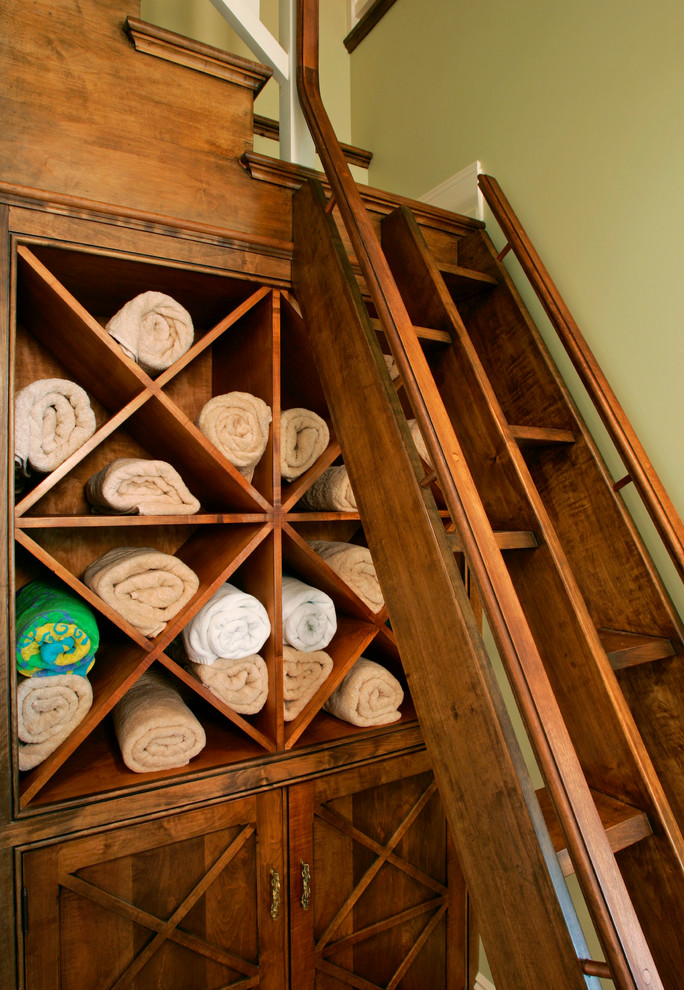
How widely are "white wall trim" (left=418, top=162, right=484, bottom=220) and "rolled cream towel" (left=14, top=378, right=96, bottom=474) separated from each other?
1.25 m

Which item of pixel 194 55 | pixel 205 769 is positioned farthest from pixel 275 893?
pixel 194 55

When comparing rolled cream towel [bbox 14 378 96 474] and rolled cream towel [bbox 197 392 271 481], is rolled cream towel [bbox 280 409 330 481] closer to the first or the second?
rolled cream towel [bbox 197 392 271 481]

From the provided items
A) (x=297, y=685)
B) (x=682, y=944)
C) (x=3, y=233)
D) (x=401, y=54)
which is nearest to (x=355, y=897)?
(x=297, y=685)

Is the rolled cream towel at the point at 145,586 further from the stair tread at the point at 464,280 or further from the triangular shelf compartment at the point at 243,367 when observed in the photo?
the stair tread at the point at 464,280

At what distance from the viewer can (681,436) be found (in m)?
1.28

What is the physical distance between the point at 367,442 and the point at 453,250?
87 cm

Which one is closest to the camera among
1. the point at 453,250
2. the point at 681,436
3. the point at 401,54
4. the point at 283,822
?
the point at 681,436

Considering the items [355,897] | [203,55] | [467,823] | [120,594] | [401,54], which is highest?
[401,54]

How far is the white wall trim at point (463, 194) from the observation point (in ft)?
5.80

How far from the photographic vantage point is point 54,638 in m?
1.21

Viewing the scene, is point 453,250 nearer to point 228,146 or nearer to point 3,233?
point 228,146

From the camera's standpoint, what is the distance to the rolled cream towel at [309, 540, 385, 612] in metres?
1.57

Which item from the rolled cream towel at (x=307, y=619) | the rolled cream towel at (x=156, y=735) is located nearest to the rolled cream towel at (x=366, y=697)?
the rolled cream towel at (x=307, y=619)

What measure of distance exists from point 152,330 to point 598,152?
1.14 meters
